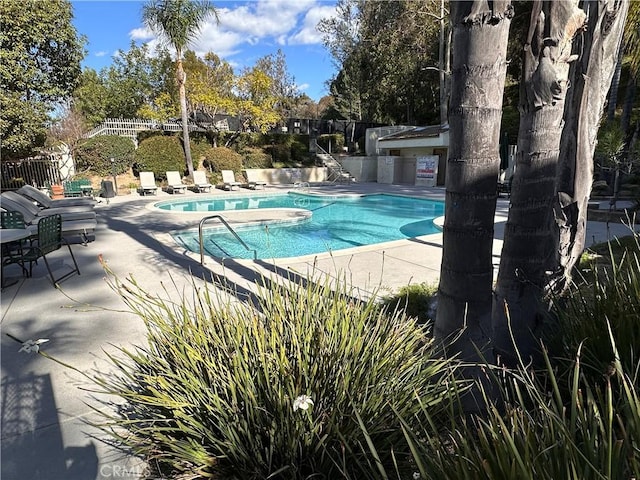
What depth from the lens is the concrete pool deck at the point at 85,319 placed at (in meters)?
2.13

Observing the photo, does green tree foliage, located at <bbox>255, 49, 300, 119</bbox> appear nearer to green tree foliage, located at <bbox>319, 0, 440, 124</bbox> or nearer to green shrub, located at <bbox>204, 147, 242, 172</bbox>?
green tree foliage, located at <bbox>319, 0, 440, 124</bbox>

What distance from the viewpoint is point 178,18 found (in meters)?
18.4

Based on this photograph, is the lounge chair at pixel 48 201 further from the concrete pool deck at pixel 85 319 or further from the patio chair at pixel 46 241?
the patio chair at pixel 46 241

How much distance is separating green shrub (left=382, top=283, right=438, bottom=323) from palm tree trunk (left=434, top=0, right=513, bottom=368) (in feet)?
4.79

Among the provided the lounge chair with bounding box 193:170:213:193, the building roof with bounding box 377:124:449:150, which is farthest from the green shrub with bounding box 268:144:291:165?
the lounge chair with bounding box 193:170:213:193

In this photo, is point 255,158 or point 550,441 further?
point 255,158

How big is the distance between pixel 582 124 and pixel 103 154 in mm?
21523

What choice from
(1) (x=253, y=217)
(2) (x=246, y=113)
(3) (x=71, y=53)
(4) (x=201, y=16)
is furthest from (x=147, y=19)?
(1) (x=253, y=217)

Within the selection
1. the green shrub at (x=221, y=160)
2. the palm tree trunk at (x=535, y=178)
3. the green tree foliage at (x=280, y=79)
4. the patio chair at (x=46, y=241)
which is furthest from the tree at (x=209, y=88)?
the palm tree trunk at (x=535, y=178)

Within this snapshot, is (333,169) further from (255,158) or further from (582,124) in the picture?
(582,124)

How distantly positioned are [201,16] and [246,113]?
608 cm

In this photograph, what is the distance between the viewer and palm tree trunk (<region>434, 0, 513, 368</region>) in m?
1.89

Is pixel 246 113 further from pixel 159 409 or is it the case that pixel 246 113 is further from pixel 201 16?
pixel 159 409

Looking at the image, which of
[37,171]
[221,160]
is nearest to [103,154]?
[37,171]
